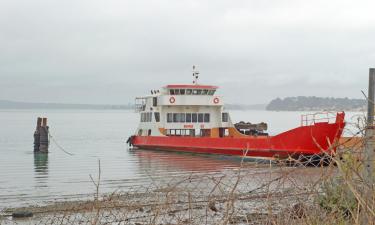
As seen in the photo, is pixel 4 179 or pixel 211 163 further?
pixel 211 163

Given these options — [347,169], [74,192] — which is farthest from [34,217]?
[347,169]

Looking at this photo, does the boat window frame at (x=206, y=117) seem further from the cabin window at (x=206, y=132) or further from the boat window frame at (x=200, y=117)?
the cabin window at (x=206, y=132)

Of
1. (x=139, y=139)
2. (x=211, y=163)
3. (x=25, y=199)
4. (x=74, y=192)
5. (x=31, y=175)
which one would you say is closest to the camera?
(x=25, y=199)

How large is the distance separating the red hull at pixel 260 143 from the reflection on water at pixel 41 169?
5.52m

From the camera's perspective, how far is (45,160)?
89.5ft

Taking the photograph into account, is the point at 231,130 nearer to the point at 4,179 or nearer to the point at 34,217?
the point at 4,179

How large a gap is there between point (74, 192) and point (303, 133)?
909 centimetres

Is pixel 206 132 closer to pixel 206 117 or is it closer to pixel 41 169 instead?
pixel 206 117

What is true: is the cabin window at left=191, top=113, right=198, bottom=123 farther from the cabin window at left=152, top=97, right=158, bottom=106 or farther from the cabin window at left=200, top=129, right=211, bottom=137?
the cabin window at left=152, top=97, right=158, bottom=106

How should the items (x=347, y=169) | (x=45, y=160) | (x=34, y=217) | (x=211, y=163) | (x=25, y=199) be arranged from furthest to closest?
(x=45, y=160) → (x=211, y=163) → (x=25, y=199) → (x=34, y=217) → (x=347, y=169)

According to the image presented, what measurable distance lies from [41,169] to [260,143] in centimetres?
950

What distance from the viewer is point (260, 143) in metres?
21.6

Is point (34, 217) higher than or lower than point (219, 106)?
lower

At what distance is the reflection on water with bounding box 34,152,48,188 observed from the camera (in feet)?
60.8
